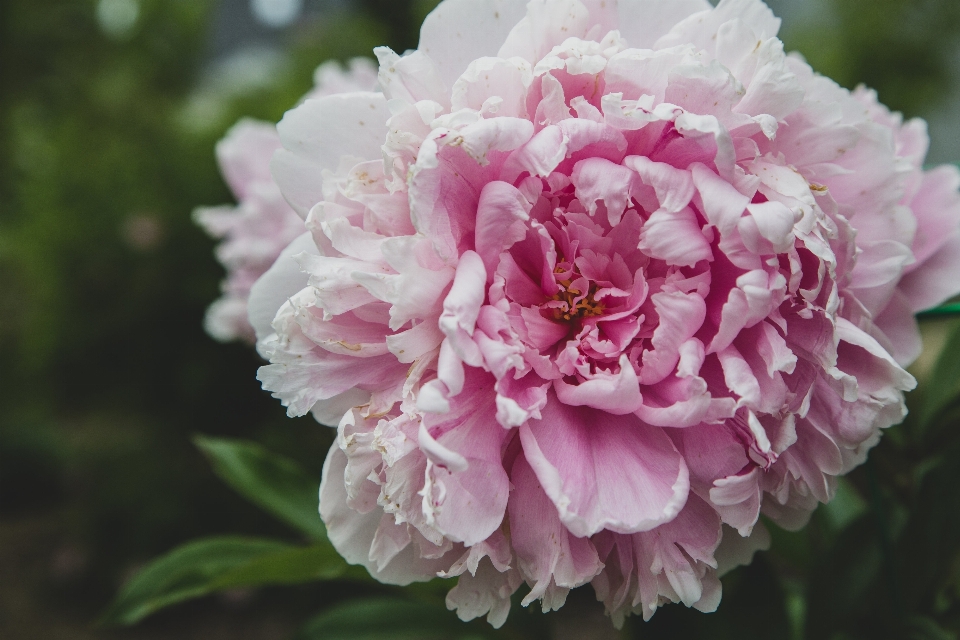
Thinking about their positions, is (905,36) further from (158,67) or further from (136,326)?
(158,67)

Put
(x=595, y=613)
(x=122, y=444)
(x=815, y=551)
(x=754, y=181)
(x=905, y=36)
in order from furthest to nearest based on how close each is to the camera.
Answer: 1. (x=905, y=36)
2. (x=122, y=444)
3. (x=595, y=613)
4. (x=815, y=551)
5. (x=754, y=181)

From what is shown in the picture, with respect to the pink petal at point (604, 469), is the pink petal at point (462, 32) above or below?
above

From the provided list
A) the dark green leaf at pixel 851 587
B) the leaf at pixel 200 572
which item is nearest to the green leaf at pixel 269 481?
the leaf at pixel 200 572

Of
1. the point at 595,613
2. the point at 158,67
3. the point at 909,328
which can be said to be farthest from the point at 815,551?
the point at 158,67

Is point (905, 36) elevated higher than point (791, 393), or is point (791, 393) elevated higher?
point (791, 393)

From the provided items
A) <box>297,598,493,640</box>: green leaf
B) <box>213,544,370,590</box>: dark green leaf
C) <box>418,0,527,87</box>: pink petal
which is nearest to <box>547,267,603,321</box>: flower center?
<box>418,0,527,87</box>: pink petal

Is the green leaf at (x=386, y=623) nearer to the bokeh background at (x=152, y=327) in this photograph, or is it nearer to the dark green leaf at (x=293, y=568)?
the dark green leaf at (x=293, y=568)

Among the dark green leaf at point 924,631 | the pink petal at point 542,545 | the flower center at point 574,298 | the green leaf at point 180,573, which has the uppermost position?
the flower center at point 574,298
